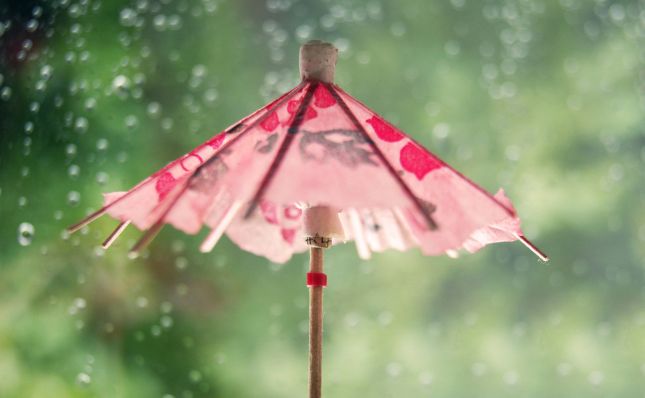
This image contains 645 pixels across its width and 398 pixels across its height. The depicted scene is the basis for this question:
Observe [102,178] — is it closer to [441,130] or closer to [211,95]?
[211,95]

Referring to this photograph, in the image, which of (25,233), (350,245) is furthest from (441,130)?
(25,233)

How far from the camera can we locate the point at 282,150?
0.60 meters

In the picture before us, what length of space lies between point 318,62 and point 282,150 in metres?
0.18

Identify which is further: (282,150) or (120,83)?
(120,83)

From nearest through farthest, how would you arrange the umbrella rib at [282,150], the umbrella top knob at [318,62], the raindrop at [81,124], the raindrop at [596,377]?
the umbrella rib at [282,150], the umbrella top knob at [318,62], the raindrop at [596,377], the raindrop at [81,124]

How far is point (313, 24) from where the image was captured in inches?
49.1

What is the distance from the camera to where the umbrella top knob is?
0.74 m

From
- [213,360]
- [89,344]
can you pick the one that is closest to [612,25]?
[213,360]

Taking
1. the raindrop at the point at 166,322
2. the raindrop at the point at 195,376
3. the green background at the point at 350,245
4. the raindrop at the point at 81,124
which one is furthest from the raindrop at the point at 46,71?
the raindrop at the point at 195,376

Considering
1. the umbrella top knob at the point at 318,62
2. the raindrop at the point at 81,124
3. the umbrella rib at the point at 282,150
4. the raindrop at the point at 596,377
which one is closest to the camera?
the umbrella rib at the point at 282,150

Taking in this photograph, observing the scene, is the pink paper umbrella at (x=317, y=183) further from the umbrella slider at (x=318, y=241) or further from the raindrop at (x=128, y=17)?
the raindrop at (x=128, y=17)

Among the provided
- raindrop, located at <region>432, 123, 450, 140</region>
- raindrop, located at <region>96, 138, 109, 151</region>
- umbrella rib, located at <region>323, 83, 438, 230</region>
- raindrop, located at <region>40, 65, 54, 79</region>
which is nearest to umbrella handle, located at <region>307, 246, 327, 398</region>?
umbrella rib, located at <region>323, 83, 438, 230</region>

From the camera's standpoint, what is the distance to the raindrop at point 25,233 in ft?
4.09

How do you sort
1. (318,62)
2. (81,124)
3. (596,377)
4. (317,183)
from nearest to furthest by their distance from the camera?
(317,183), (318,62), (596,377), (81,124)
